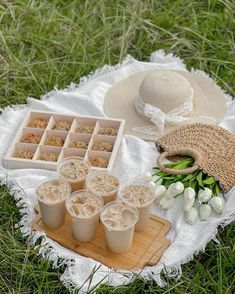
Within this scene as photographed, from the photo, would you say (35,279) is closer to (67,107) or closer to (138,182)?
(138,182)

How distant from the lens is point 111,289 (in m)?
2.39

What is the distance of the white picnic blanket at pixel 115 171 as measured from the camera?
2.44 m

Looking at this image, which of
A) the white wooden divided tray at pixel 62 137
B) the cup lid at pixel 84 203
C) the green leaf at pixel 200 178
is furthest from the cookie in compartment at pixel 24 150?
the green leaf at pixel 200 178

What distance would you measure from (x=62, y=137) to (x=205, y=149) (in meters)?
0.69

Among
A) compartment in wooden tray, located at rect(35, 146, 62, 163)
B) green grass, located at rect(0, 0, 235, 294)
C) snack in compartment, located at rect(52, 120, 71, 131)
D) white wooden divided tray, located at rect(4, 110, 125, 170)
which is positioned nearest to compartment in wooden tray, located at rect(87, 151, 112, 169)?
white wooden divided tray, located at rect(4, 110, 125, 170)

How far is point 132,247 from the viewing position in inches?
100

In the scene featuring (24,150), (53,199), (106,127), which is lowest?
(24,150)

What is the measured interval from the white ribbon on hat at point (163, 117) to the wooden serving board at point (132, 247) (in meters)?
0.62

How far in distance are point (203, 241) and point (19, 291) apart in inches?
29.4

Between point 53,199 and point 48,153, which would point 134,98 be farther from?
point 53,199

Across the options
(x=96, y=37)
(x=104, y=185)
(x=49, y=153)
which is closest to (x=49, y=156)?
(x=49, y=153)

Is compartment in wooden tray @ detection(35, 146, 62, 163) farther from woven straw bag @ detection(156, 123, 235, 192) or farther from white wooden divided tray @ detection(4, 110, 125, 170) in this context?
woven straw bag @ detection(156, 123, 235, 192)

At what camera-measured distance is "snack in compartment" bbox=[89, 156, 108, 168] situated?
291 centimetres

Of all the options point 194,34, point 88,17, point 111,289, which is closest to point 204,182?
point 111,289
